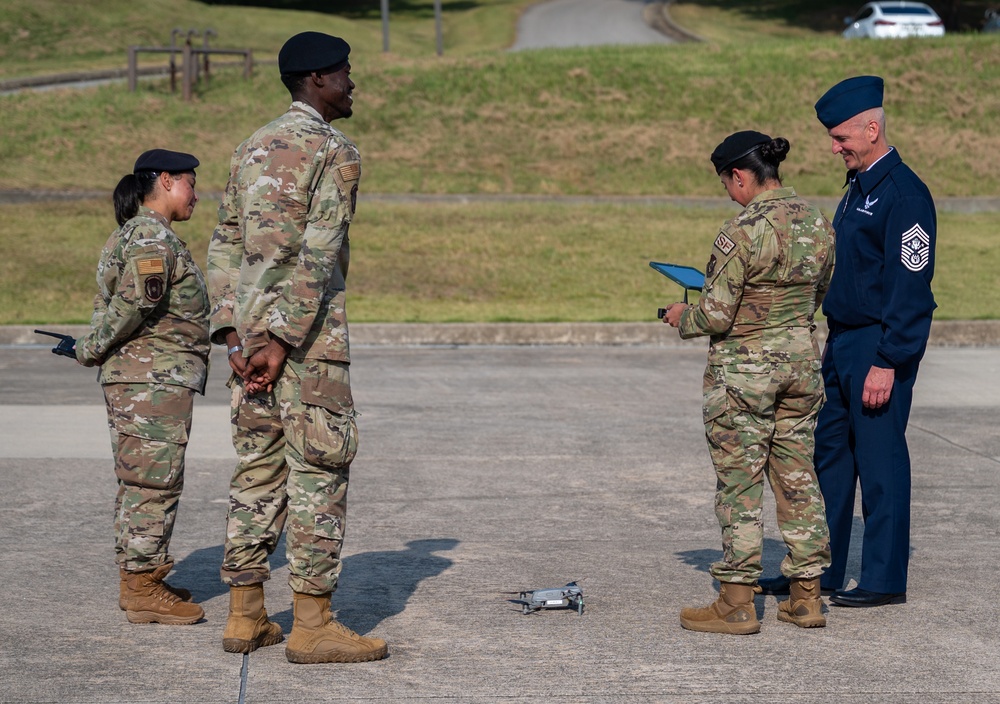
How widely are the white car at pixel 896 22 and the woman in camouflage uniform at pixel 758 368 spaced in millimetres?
34996

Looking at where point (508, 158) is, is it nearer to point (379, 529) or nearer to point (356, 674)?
point (379, 529)

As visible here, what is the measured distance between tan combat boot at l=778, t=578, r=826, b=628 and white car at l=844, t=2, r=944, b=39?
116 feet

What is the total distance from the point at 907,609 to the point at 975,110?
850 inches

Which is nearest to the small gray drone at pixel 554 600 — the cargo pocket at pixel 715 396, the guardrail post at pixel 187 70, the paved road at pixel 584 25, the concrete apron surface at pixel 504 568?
the concrete apron surface at pixel 504 568

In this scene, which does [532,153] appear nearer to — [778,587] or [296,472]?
[778,587]

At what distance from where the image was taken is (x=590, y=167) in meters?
22.8

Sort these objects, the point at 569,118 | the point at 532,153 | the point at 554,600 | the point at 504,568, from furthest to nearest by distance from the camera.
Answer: the point at 569,118 < the point at 532,153 < the point at 504,568 < the point at 554,600

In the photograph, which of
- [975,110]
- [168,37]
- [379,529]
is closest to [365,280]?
[379,529]

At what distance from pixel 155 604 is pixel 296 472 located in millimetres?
1002

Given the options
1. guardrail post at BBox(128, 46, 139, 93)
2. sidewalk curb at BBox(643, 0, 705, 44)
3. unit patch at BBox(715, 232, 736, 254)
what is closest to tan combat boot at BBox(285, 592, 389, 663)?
unit patch at BBox(715, 232, 736, 254)

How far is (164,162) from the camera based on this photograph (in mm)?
5484

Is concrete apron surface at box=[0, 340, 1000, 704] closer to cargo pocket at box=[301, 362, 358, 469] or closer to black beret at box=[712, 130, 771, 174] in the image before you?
cargo pocket at box=[301, 362, 358, 469]

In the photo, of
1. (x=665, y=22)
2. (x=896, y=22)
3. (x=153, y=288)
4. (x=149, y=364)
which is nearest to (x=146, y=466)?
(x=149, y=364)

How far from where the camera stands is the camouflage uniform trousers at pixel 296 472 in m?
4.63
